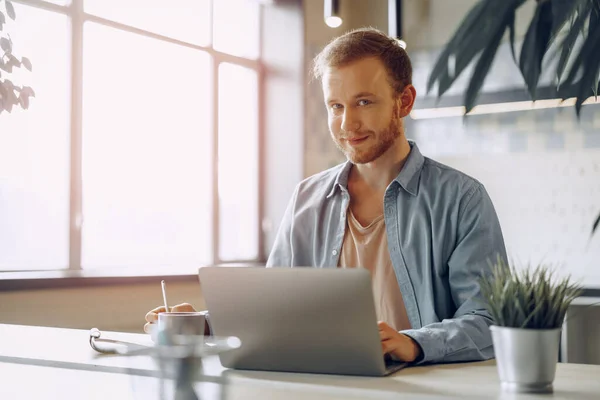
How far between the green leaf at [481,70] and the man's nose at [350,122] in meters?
1.22

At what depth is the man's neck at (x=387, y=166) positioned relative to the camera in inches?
86.6

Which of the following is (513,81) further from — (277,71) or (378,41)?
(378,41)

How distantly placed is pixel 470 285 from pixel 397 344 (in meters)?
0.47

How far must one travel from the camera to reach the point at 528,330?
1.16 metres

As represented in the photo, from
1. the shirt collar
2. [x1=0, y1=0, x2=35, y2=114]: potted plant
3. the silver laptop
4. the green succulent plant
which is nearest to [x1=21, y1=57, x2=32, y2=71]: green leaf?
[x1=0, y1=0, x2=35, y2=114]: potted plant

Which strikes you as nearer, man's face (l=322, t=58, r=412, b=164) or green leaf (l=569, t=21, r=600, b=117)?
green leaf (l=569, t=21, r=600, b=117)

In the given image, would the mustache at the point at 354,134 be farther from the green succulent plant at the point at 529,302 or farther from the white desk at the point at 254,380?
Answer: the green succulent plant at the point at 529,302

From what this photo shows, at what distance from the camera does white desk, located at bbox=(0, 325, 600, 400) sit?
3.99 ft

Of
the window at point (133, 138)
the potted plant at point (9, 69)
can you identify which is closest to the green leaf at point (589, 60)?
the potted plant at point (9, 69)

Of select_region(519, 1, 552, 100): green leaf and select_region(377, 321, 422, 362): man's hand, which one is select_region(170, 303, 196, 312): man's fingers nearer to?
select_region(377, 321, 422, 362): man's hand

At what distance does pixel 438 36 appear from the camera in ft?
16.6

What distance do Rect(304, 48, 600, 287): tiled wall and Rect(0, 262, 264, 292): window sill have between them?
172 centimetres

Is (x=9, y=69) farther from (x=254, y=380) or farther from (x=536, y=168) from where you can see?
(x=536, y=168)

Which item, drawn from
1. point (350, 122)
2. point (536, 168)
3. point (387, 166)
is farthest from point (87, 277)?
point (536, 168)
